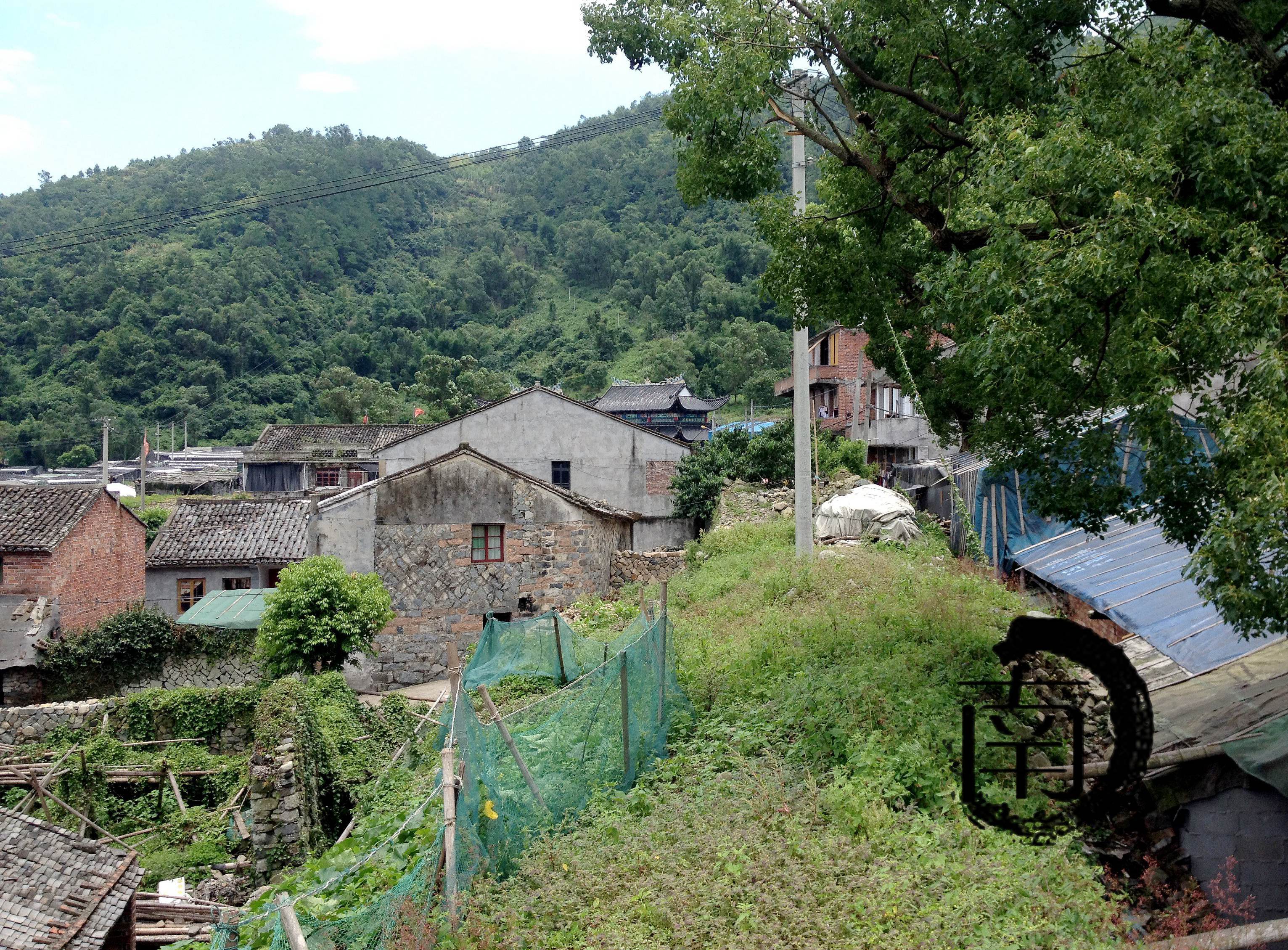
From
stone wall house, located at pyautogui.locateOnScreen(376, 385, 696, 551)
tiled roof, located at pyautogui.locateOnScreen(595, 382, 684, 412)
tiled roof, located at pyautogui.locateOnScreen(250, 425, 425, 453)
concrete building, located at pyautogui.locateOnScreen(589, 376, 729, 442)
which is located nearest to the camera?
stone wall house, located at pyautogui.locateOnScreen(376, 385, 696, 551)

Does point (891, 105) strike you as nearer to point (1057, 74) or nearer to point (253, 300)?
point (1057, 74)

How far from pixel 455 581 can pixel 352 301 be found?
6581 cm

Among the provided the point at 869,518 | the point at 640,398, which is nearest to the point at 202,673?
the point at 869,518

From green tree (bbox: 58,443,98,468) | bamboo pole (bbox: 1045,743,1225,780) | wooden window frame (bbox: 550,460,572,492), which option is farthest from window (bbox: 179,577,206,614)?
green tree (bbox: 58,443,98,468)

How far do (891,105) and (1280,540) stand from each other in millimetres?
6469

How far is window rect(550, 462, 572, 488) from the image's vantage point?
93.3 ft

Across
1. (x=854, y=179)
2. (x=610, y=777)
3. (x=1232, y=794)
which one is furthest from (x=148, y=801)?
(x=1232, y=794)

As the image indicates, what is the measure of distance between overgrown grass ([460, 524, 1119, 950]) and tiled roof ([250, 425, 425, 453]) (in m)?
40.4

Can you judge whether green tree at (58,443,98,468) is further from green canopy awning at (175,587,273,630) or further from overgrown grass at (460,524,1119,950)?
overgrown grass at (460,524,1119,950)

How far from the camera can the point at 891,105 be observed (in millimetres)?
9734

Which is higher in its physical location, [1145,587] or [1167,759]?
[1145,587]

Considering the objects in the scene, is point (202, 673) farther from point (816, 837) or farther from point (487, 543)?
point (816, 837)

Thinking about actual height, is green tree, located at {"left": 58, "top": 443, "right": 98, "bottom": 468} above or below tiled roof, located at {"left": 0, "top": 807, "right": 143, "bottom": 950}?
above

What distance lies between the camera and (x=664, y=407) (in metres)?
49.9
